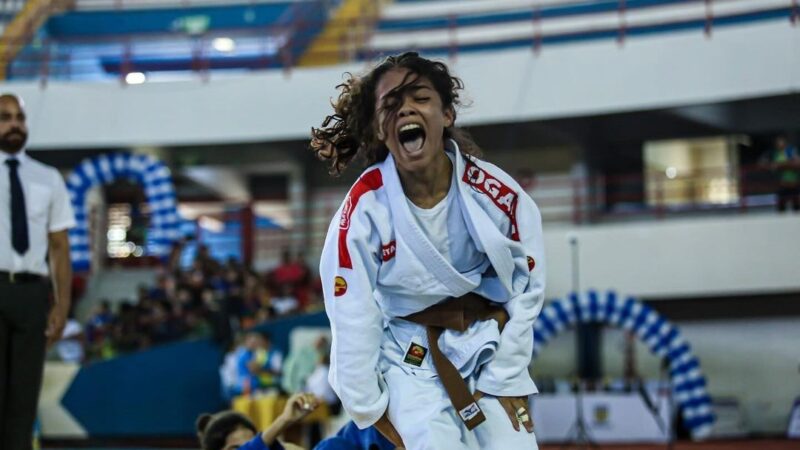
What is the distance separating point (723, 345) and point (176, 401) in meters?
7.59

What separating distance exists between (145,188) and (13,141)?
1430 centimetres

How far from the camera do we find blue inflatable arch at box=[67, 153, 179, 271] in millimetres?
19594

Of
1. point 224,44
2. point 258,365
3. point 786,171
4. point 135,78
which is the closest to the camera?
point 258,365

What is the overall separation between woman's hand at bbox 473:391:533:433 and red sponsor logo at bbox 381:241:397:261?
48 centimetres

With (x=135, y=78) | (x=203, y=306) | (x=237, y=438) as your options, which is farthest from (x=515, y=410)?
(x=135, y=78)

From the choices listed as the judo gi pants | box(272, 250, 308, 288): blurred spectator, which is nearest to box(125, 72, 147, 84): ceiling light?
box(272, 250, 308, 288): blurred spectator

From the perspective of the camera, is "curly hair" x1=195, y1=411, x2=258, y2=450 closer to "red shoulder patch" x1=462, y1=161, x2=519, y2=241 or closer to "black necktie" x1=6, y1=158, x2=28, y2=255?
"black necktie" x1=6, y1=158, x2=28, y2=255

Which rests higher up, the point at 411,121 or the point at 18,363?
the point at 411,121

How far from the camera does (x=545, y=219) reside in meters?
20.2

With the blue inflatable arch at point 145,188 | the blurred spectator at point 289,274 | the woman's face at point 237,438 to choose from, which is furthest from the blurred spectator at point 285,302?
the woman's face at point 237,438

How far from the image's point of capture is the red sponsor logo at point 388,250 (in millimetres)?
3820

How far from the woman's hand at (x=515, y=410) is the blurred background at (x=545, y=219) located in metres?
10.3

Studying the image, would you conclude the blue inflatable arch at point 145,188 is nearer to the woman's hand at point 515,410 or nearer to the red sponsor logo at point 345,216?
the red sponsor logo at point 345,216

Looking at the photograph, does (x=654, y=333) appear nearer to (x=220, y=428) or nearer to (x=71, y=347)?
(x=71, y=347)
